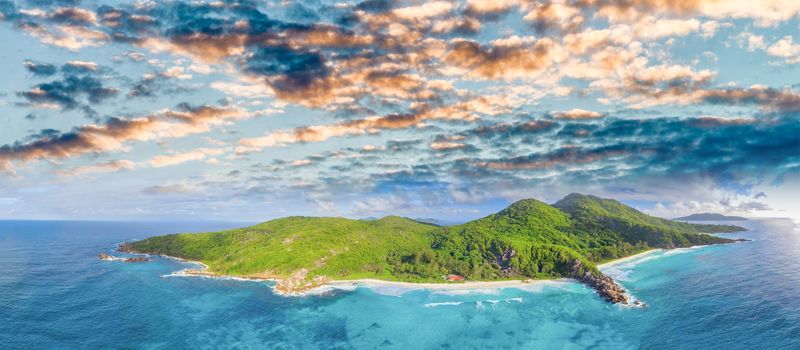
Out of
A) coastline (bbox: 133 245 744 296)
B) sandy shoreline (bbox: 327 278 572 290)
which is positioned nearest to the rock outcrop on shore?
coastline (bbox: 133 245 744 296)

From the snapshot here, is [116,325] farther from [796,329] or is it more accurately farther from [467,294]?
[796,329]

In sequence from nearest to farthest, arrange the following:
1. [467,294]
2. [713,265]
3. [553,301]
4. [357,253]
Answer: [553,301], [467,294], [713,265], [357,253]

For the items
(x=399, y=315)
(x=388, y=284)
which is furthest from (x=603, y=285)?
(x=388, y=284)

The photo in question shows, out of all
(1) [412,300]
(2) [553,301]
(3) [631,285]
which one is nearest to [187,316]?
(1) [412,300]

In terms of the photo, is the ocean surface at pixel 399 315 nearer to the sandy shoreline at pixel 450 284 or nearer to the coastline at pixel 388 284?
the coastline at pixel 388 284

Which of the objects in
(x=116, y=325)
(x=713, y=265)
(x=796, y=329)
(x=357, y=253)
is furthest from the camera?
(x=357, y=253)

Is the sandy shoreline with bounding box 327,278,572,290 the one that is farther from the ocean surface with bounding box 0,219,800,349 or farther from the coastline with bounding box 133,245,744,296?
the ocean surface with bounding box 0,219,800,349

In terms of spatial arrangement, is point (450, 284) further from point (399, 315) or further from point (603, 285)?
point (603, 285)
